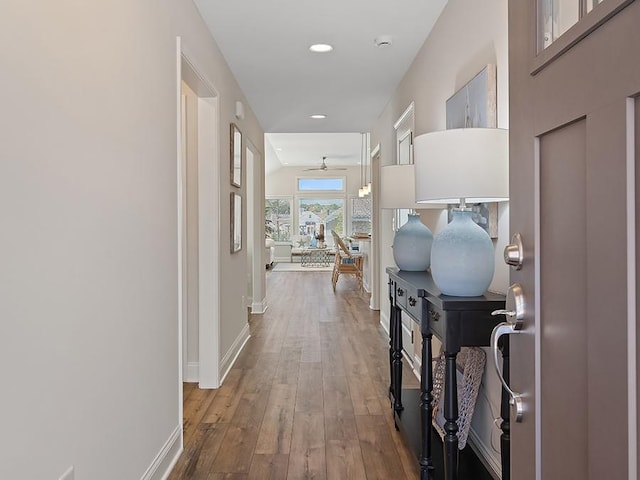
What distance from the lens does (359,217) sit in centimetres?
1396

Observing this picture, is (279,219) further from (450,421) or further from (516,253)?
(516,253)

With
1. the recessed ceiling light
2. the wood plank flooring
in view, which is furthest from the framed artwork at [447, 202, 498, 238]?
the recessed ceiling light

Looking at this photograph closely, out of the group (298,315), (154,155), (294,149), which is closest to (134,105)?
(154,155)

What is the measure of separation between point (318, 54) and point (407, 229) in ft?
5.43

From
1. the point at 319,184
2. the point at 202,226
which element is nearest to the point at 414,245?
the point at 202,226

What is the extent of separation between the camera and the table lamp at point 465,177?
5.57ft

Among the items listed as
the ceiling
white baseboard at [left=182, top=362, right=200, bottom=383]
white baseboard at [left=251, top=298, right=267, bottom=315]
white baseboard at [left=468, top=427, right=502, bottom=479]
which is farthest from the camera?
white baseboard at [left=251, top=298, right=267, bottom=315]

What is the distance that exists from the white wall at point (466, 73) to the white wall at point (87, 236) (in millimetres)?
1436

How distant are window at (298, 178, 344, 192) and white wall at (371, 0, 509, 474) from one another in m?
9.75

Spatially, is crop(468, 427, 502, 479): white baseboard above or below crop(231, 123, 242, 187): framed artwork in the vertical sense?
below

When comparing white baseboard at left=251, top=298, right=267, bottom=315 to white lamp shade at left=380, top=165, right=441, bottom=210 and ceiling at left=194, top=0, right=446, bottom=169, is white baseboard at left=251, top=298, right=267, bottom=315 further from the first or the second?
white lamp shade at left=380, top=165, right=441, bottom=210

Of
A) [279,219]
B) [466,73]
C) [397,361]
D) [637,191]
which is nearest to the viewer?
[637,191]

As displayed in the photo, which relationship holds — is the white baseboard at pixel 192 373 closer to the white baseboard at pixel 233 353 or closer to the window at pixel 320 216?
the white baseboard at pixel 233 353

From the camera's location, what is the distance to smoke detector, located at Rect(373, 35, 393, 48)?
331cm
